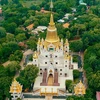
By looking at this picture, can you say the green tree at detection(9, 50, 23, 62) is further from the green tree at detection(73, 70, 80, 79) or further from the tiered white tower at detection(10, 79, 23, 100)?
the tiered white tower at detection(10, 79, 23, 100)

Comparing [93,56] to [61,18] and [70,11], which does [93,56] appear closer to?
[61,18]

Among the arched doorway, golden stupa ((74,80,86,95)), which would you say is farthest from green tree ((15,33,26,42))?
golden stupa ((74,80,86,95))

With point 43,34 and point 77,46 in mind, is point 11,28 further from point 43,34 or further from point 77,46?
point 77,46

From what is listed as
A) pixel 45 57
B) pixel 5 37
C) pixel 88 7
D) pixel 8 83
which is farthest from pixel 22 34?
pixel 88 7

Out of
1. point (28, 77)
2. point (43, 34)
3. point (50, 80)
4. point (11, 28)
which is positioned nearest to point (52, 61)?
point (50, 80)

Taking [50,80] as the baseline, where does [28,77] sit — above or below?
above

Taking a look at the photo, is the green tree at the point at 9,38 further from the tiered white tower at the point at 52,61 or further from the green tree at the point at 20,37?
the tiered white tower at the point at 52,61

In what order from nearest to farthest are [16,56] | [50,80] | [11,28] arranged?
[50,80] < [16,56] < [11,28]

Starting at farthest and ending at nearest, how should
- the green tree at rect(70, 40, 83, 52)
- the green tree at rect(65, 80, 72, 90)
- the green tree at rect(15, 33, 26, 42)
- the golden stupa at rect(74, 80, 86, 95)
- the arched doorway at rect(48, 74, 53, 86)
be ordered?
the green tree at rect(15, 33, 26, 42)
the green tree at rect(70, 40, 83, 52)
the arched doorway at rect(48, 74, 53, 86)
the green tree at rect(65, 80, 72, 90)
the golden stupa at rect(74, 80, 86, 95)
